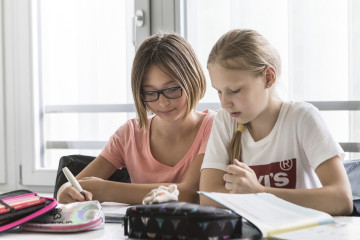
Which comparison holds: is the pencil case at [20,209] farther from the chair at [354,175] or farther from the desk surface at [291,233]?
the chair at [354,175]

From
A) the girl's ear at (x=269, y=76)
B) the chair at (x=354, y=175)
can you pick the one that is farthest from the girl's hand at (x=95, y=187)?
the chair at (x=354, y=175)

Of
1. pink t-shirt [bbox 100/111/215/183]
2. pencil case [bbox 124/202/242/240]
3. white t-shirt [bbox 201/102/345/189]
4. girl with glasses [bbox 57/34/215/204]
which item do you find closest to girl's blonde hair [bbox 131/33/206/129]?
girl with glasses [bbox 57/34/215/204]

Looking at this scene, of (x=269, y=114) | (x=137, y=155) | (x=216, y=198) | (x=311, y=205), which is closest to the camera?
(x=216, y=198)

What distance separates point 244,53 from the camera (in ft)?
4.41

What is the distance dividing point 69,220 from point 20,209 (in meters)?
0.11

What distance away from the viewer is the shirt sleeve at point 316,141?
1289 mm

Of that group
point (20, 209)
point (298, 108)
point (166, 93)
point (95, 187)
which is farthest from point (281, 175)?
point (20, 209)

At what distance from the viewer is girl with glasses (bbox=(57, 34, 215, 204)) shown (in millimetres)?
1514

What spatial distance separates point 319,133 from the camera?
1325mm

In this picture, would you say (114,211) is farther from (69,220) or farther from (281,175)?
(281,175)

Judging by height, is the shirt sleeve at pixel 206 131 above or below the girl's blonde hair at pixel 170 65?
below

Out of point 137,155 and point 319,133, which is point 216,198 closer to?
point 319,133

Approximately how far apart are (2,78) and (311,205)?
1940mm

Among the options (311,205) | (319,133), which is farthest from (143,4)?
(311,205)
